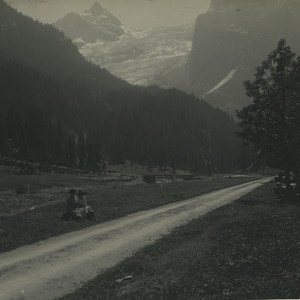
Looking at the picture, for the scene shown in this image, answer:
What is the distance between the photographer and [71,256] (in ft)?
66.4

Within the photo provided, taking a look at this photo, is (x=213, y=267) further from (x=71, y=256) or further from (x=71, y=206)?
(x=71, y=206)

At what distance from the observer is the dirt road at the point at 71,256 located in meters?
15.7

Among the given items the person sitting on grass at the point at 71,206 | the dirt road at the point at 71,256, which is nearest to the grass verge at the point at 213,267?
the dirt road at the point at 71,256

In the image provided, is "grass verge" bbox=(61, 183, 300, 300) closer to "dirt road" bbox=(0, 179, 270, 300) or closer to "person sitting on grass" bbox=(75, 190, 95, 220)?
"dirt road" bbox=(0, 179, 270, 300)

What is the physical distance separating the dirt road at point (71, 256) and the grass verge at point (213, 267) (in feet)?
2.53

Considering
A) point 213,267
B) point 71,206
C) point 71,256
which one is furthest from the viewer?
point 71,206

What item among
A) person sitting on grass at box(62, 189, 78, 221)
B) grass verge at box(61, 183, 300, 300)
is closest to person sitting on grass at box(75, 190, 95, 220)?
person sitting on grass at box(62, 189, 78, 221)

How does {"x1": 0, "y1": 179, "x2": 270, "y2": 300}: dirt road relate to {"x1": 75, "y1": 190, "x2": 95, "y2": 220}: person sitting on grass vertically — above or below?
below

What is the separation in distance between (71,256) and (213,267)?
6.36m

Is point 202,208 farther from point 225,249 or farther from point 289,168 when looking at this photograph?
point 225,249

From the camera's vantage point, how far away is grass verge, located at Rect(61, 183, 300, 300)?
47.0 feet

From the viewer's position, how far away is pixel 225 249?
812 inches

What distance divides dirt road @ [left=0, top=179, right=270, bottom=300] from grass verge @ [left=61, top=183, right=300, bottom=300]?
0.77 meters

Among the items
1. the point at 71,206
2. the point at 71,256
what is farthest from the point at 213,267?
the point at 71,206
